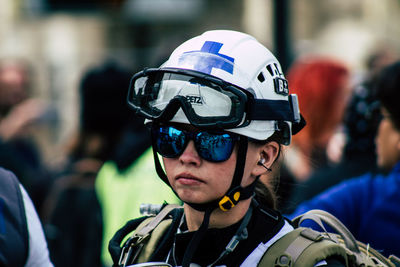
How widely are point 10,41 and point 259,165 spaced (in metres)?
12.3

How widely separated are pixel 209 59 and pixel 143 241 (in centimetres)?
72

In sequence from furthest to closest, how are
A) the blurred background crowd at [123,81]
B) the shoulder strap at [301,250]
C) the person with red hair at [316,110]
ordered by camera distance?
the person with red hair at [316,110]
the blurred background crowd at [123,81]
the shoulder strap at [301,250]

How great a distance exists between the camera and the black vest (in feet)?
6.94

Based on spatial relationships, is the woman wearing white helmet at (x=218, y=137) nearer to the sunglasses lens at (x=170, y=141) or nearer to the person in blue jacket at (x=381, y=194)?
the sunglasses lens at (x=170, y=141)

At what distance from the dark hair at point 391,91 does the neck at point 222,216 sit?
1.00 m

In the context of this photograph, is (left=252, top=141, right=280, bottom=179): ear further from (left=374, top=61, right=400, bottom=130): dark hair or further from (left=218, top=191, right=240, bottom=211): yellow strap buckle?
(left=374, top=61, right=400, bottom=130): dark hair

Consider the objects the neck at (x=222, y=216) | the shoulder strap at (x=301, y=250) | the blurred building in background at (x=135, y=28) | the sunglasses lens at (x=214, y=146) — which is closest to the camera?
the shoulder strap at (x=301, y=250)

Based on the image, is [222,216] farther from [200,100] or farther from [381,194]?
[381,194]

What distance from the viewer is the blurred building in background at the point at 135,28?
13.3 metres

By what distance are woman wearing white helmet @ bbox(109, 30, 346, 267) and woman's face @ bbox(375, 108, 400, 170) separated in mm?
796

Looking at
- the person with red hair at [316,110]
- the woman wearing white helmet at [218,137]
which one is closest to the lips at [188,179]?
the woman wearing white helmet at [218,137]

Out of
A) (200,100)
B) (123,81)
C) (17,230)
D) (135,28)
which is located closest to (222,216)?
(200,100)

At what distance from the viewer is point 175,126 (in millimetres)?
2195

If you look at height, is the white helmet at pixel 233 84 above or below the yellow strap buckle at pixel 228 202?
above
